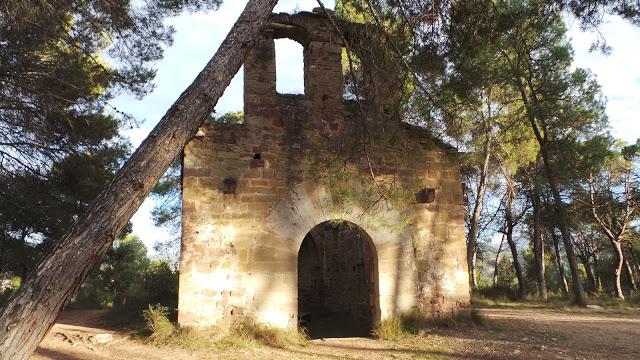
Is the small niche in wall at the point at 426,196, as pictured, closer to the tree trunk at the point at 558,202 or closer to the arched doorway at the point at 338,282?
the arched doorway at the point at 338,282

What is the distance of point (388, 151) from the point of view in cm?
728

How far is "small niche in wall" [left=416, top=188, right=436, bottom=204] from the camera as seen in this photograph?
720 centimetres

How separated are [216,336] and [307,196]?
2.25 m

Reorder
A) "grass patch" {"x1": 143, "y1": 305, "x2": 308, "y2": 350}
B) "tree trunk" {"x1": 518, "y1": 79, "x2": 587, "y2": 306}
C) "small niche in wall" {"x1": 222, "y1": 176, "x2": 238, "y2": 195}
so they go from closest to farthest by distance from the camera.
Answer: "grass patch" {"x1": 143, "y1": 305, "x2": 308, "y2": 350} → "small niche in wall" {"x1": 222, "y1": 176, "x2": 238, "y2": 195} → "tree trunk" {"x1": 518, "y1": 79, "x2": 587, "y2": 306}

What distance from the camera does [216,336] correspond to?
19.5 ft

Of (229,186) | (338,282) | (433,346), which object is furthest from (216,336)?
(338,282)

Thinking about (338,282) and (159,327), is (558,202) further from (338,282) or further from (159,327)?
(159,327)

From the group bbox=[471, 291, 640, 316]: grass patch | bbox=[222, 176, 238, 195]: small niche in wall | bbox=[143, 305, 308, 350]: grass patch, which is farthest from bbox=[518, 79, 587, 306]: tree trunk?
bbox=[143, 305, 308, 350]: grass patch

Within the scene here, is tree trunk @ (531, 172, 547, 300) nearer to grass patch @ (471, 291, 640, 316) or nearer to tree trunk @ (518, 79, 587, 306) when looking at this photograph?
grass patch @ (471, 291, 640, 316)

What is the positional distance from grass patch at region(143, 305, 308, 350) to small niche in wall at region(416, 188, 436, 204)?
2.80 metres

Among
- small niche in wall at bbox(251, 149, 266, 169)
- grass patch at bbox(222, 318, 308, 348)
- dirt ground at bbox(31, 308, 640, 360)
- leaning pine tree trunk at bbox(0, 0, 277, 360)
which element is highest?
small niche in wall at bbox(251, 149, 266, 169)

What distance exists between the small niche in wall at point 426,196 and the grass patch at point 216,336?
110 inches

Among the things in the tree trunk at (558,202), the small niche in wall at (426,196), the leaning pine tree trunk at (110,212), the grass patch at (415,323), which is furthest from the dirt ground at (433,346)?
the tree trunk at (558,202)

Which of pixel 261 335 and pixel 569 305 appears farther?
pixel 569 305
